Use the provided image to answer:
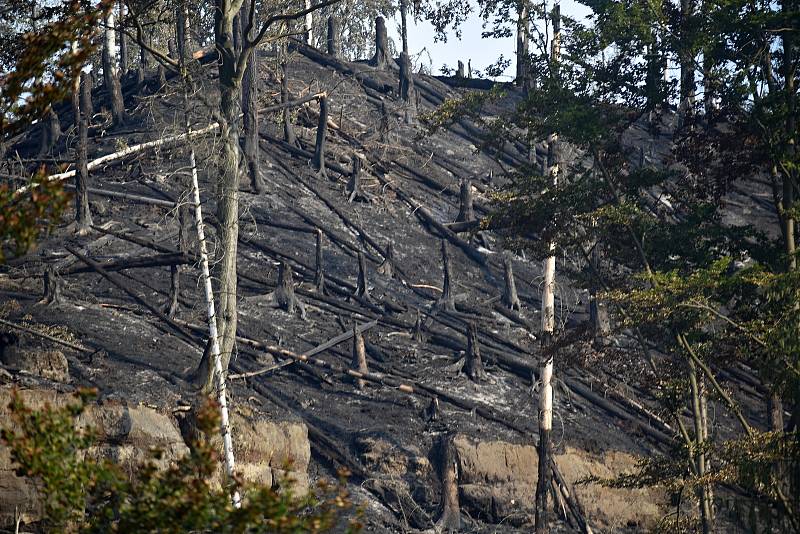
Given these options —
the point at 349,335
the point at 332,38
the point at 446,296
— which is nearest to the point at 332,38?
the point at 332,38

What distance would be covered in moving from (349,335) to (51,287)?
702 cm

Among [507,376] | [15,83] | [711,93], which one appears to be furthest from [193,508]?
[507,376]

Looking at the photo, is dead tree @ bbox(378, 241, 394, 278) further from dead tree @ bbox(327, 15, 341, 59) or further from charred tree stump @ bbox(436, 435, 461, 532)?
dead tree @ bbox(327, 15, 341, 59)

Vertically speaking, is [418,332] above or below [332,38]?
below

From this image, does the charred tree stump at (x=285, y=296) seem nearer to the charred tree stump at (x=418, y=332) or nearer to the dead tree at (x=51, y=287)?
the charred tree stump at (x=418, y=332)

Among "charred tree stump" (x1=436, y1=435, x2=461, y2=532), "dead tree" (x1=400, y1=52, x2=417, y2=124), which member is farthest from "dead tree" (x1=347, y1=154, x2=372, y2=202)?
"charred tree stump" (x1=436, y1=435, x2=461, y2=532)

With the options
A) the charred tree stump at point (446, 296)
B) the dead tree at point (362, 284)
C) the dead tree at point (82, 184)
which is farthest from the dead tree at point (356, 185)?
the dead tree at point (82, 184)

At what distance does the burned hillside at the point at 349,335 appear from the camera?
2103 cm

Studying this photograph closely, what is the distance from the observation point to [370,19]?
214ft

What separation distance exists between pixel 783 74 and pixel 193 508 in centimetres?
1507

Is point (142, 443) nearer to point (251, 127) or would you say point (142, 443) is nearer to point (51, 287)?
point (51, 287)

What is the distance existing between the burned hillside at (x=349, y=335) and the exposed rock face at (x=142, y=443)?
0.10m

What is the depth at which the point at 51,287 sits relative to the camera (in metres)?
22.9

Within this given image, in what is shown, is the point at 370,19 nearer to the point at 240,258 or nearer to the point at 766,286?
the point at 240,258
